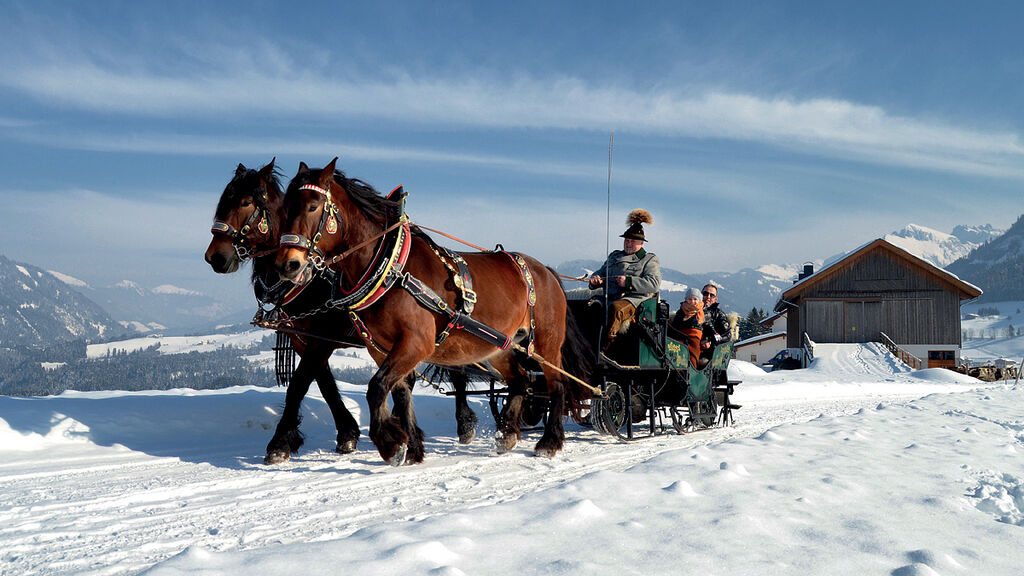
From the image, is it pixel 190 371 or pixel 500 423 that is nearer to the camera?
pixel 500 423

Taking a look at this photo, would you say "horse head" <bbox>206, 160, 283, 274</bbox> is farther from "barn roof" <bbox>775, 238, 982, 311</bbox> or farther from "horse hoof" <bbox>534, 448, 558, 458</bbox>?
"barn roof" <bbox>775, 238, 982, 311</bbox>

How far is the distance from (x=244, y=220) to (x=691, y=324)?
17.5 feet

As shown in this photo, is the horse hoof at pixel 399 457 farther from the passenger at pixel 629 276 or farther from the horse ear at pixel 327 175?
the passenger at pixel 629 276

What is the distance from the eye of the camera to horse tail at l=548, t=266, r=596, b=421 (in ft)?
24.2

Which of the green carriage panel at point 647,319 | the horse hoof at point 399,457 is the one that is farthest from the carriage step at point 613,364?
the horse hoof at point 399,457

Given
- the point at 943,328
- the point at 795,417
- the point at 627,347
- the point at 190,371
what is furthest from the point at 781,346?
the point at 190,371

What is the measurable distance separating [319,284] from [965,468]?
5.20 m

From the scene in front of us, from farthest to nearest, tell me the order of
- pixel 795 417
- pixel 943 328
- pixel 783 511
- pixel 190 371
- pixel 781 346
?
pixel 190 371
pixel 781 346
pixel 943 328
pixel 795 417
pixel 783 511

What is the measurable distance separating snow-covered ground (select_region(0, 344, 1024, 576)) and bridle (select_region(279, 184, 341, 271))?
1.58 meters

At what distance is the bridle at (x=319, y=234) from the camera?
4845 mm

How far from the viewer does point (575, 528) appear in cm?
303

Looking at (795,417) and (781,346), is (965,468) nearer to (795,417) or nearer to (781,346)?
(795,417)

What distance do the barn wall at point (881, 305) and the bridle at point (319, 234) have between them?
32671 millimetres

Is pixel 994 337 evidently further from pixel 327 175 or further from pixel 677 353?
pixel 327 175
